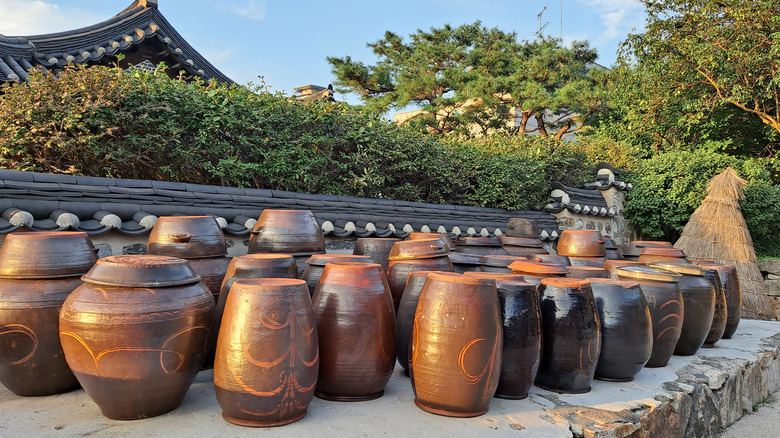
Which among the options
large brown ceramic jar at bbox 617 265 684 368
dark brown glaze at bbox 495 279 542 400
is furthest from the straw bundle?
dark brown glaze at bbox 495 279 542 400

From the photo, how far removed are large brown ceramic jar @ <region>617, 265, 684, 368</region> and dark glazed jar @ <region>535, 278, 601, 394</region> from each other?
33.8 inches

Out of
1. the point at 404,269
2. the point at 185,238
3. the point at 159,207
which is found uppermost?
the point at 159,207

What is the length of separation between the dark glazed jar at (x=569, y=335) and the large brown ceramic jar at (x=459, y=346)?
55cm

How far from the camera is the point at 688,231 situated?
29.1 ft

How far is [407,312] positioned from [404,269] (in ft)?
1.46

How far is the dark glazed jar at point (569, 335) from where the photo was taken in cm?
279

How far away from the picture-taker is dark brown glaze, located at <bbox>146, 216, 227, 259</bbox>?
3012mm

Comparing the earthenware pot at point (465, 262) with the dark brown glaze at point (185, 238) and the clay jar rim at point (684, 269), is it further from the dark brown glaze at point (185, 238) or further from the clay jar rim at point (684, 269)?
the dark brown glaze at point (185, 238)

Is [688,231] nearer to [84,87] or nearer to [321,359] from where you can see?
→ [321,359]

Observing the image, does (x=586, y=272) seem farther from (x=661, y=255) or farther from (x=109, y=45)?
(x=109, y=45)

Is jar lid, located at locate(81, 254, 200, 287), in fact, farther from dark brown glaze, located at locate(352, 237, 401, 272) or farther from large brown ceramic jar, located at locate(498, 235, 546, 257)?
large brown ceramic jar, located at locate(498, 235, 546, 257)

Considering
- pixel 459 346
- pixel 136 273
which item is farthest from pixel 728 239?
pixel 136 273

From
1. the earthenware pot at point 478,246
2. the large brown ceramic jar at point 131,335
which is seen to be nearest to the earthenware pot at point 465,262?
the earthenware pot at point 478,246

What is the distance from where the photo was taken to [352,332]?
2467 millimetres
